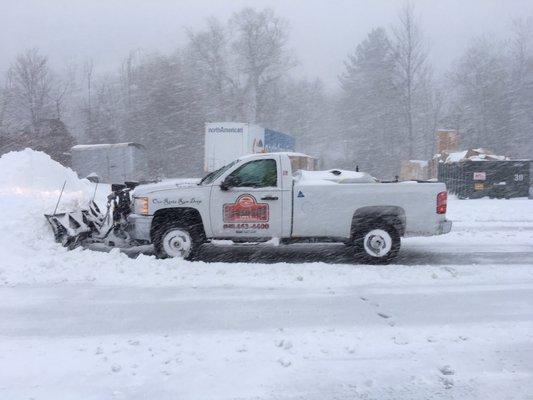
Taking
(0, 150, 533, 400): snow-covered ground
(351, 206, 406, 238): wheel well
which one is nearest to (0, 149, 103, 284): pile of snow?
(0, 150, 533, 400): snow-covered ground

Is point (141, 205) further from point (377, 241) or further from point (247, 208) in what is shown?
point (377, 241)

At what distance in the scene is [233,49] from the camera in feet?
202

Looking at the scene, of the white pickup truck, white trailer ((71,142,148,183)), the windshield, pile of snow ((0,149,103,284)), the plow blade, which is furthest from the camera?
white trailer ((71,142,148,183))

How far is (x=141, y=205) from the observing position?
906cm

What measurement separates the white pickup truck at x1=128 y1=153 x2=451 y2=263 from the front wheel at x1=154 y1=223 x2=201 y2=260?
0.05ft

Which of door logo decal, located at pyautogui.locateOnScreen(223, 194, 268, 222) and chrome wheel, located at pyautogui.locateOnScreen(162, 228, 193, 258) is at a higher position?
door logo decal, located at pyautogui.locateOnScreen(223, 194, 268, 222)

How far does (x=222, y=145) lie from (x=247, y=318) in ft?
72.2

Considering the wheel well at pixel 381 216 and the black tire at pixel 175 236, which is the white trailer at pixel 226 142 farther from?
the wheel well at pixel 381 216

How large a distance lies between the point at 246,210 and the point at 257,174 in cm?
63

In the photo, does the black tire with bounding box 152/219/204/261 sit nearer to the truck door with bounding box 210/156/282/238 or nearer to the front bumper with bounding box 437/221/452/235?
the truck door with bounding box 210/156/282/238

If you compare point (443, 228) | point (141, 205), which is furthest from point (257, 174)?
point (443, 228)

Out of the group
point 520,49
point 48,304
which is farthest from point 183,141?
point 48,304

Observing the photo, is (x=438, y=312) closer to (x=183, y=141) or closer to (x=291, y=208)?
(x=291, y=208)

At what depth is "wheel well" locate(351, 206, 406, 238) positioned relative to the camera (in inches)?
351
